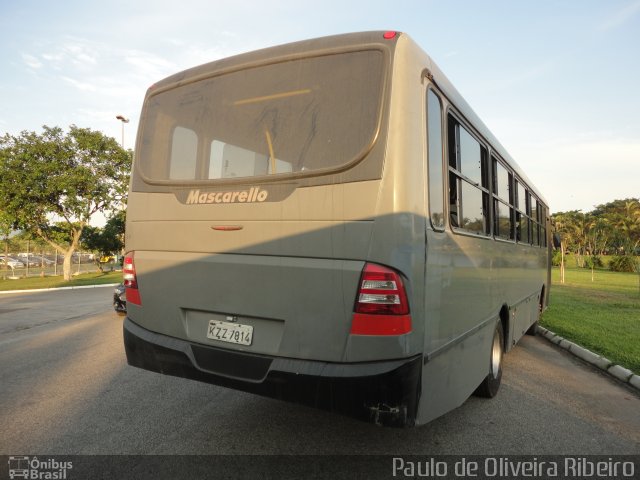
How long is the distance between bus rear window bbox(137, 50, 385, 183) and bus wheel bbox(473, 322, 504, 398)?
2870 mm

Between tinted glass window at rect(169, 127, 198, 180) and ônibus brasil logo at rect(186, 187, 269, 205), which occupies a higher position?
tinted glass window at rect(169, 127, 198, 180)

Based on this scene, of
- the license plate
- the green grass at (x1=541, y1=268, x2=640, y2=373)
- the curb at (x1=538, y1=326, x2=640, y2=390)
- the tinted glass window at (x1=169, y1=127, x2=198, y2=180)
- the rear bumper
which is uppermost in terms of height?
the tinted glass window at (x1=169, y1=127, x2=198, y2=180)

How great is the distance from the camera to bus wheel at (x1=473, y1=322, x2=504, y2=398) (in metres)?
4.54

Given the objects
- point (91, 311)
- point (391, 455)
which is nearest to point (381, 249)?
point (391, 455)

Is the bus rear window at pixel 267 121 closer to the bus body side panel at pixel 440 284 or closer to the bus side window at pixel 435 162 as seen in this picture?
the bus body side panel at pixel 440 284

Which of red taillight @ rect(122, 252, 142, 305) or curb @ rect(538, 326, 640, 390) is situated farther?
curb @ rect(538, 326, 640, 390)

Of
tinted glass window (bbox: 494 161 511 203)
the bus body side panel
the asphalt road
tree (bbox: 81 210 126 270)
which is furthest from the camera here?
tree (bbox: 81 210 126 270)

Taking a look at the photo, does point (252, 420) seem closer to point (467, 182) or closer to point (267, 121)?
point (267, 121)

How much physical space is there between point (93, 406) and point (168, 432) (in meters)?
1.06

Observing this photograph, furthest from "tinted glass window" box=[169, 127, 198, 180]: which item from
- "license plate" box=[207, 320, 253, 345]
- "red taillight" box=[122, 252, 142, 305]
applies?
"license plate" box=[207, 320, 253, 345]

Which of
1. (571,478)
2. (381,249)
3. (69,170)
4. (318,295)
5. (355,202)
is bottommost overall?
(571,478)

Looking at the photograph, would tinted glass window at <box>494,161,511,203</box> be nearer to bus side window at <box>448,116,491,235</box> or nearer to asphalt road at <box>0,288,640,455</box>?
bus side window at <box>448,116,491,235</box>

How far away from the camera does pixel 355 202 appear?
8.81 feet

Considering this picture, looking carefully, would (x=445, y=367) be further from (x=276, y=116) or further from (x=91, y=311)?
(x=91, y=311)
